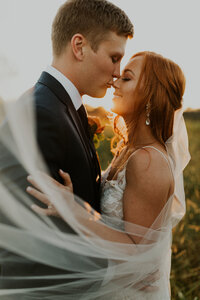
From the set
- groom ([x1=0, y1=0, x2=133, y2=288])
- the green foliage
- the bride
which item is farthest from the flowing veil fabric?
the green foliage

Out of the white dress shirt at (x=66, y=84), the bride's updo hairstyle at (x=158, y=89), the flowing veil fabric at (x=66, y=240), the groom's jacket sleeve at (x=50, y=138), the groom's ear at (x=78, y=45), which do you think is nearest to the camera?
the flowing veil fabric at (x=66, y=240)

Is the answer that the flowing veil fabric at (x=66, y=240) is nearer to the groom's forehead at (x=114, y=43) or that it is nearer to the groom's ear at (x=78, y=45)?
the groom's ear at (x=78, y=45)

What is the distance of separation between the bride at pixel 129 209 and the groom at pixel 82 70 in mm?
160

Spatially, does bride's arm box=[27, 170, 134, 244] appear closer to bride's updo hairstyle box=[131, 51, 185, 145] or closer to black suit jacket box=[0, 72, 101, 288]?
black suit jacket box=[0, 72, 101, 288]

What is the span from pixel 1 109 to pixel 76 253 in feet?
3.09

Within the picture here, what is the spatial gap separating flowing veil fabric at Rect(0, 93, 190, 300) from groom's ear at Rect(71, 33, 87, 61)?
737 mm

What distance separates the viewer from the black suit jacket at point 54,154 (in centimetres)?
185

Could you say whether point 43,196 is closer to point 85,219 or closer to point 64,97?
point 85,219

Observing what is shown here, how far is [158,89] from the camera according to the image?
104 inches

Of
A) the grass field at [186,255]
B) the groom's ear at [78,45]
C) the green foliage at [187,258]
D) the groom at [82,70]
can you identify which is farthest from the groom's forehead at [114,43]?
the green foliage at [187,258]

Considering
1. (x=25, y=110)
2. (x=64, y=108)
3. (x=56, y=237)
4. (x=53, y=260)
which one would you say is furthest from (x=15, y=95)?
(x=53, y=260)

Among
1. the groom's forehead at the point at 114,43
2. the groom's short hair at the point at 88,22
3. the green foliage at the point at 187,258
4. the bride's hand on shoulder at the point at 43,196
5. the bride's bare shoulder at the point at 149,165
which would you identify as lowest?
the green foliage at the point at 187,258

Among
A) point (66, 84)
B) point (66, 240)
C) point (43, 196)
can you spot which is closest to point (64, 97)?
point (66, 84)

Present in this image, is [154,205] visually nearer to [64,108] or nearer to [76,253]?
[76,253]
